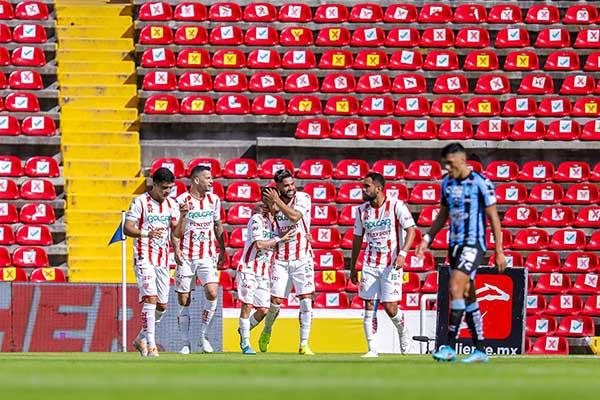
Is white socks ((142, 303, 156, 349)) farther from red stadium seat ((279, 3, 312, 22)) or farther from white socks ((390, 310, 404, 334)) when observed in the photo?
red stadium seat ((279, 3, 312, 22))

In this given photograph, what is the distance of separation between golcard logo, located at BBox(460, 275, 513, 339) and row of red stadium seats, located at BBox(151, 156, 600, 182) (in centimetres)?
543

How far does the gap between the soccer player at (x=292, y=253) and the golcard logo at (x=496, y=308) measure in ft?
8.67

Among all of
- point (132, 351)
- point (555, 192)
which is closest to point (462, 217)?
point (132, 351)

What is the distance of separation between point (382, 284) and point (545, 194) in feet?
26.9

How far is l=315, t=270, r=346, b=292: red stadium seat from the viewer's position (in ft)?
80.6

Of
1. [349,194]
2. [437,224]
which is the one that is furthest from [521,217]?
[437,224]

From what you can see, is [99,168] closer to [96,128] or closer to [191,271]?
[96,128]

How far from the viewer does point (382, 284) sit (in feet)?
61.4

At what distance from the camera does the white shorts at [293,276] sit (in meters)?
19.3

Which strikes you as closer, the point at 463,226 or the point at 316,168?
the point at 463,226

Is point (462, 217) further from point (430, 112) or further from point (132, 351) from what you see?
point (430, 112)

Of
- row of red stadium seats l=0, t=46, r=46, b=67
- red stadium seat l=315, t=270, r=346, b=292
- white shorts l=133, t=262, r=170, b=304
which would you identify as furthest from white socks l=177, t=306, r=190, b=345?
Result: row of red stadium seats l=0, t=46, r=46, b=67

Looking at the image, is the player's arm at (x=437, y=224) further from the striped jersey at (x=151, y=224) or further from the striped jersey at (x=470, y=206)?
the striped jersey at (x=151, y=224)

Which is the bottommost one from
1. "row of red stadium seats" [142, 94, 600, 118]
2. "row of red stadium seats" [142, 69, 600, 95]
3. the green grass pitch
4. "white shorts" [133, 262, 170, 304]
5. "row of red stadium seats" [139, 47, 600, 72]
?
the green grass pitch
